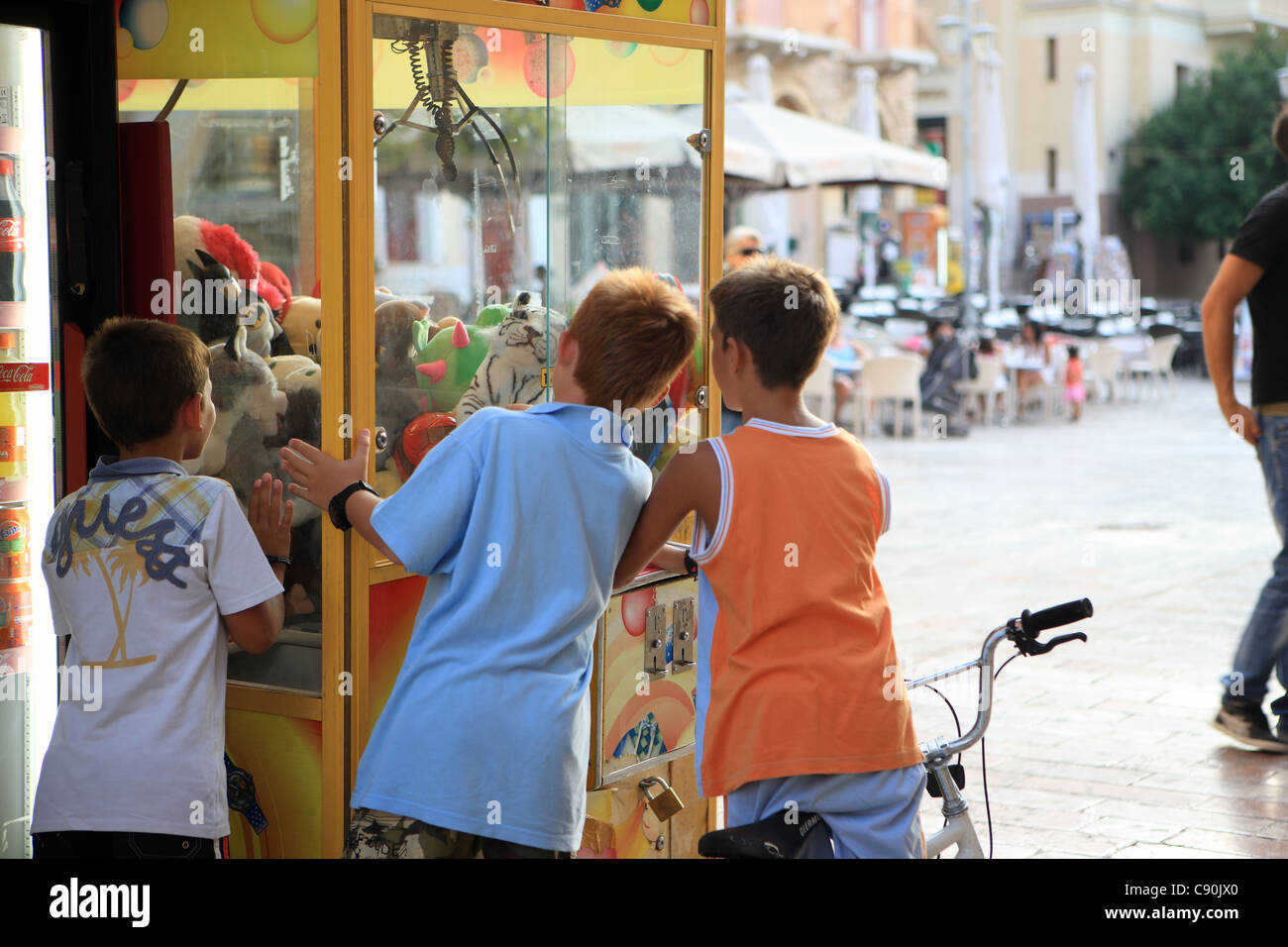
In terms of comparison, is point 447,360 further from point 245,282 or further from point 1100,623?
point 1100,623

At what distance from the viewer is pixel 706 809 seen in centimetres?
373

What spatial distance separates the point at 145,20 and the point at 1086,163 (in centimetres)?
2500

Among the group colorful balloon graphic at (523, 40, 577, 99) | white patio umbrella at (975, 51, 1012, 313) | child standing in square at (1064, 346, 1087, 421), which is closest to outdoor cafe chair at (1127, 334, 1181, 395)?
child standing in square at (1064, 346, 1087, 421)

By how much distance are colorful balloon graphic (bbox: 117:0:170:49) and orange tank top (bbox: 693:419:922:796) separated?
1.49 m

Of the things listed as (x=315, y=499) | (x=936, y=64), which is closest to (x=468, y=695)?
(x=315, y=499)

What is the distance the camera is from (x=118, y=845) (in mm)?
2668

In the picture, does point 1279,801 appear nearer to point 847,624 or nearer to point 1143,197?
point 847,624

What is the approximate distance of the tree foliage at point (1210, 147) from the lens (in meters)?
39.4

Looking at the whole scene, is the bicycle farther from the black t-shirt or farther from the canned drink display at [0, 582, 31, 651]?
the black t-shirt

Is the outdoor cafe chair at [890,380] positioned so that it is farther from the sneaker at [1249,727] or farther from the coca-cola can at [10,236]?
the coca-cola can at [10,236]

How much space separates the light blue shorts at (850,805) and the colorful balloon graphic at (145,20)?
1.91 m

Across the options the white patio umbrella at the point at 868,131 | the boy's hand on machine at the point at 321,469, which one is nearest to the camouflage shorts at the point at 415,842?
the boy's hand on machine at the point at 321,469

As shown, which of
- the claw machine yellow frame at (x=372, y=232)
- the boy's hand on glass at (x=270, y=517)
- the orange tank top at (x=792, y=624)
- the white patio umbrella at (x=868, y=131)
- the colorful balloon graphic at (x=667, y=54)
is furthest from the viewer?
the white patio umbrella at (x=868, y=131)

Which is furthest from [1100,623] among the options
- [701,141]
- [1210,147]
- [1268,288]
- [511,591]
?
[1210,147]
